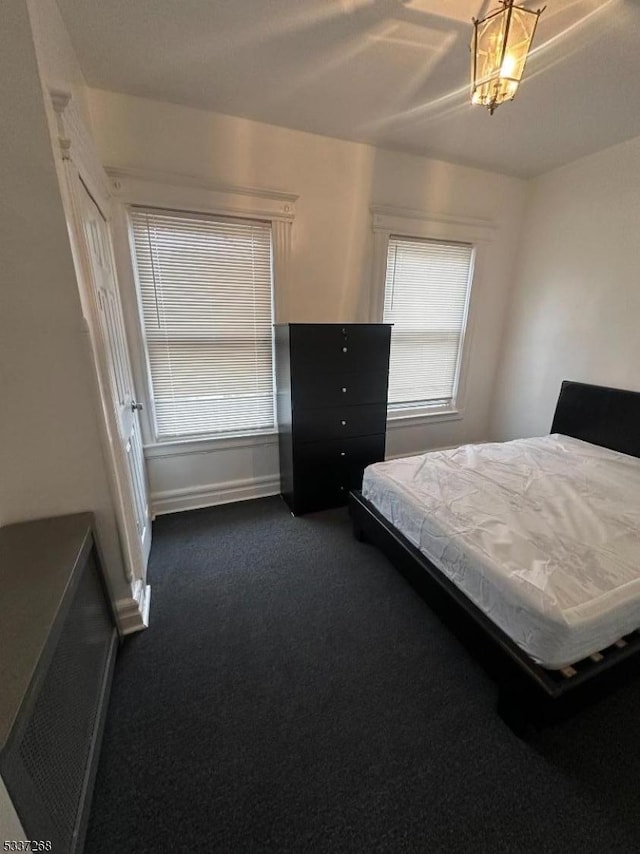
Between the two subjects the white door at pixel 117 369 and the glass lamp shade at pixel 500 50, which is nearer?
the glass lamp shade at pixel 500 50

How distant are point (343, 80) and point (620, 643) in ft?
9.48

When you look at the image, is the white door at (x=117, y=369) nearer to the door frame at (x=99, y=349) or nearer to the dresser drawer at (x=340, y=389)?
the door frame at (x=99, y=349)

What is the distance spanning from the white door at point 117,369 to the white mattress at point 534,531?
1.36 metres

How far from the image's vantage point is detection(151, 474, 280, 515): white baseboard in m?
2.68

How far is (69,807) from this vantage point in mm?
944

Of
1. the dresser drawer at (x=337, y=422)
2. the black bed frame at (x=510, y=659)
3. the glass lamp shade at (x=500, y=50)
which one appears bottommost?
the black bed frame at (x=510, y=659)

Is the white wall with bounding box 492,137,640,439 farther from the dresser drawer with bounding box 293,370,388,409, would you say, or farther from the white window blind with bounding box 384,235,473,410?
the dresser drawer with bounding box 293,370,388,409

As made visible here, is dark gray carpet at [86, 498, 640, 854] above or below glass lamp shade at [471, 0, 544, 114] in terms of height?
below

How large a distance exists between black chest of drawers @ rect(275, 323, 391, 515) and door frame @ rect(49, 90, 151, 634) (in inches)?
45.3

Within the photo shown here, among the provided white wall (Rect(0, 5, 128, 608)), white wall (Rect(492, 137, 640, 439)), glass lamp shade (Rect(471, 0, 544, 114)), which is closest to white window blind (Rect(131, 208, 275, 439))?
white wall (Rect(0, 5, 128, 608))

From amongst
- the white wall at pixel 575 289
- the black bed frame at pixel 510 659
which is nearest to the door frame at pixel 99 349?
the black bed frame at pixel 510 659

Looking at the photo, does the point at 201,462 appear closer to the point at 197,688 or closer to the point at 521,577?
the point at 197,688

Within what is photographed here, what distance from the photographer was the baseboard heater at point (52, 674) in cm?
76

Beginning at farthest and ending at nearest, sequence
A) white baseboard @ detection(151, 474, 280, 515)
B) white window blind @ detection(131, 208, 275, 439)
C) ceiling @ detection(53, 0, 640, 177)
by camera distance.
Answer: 1. white baseboard @ detection(151, 474, 280, 515)
2. white window blind @ detection(131, 208, 275, 439)
3. ceiling @ detection(53, 0, 640, 177)
